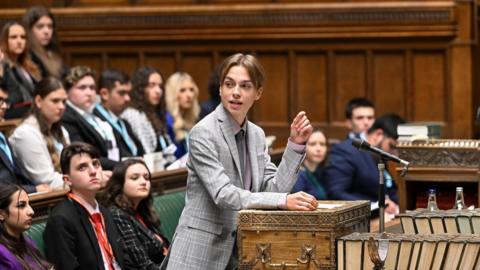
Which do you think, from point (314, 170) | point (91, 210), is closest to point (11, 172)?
point (91, 210)

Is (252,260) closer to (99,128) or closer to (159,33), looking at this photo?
(99,128)

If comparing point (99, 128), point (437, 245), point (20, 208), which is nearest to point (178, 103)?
point (99, 128)

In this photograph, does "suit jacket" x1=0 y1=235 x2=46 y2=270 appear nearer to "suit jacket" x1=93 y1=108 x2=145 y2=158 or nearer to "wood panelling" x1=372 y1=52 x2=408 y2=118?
"suit jacket" x1=93 y1=108 x2=145 y2=158

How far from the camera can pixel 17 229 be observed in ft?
17.6

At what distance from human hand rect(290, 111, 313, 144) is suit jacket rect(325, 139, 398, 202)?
3817 millimetres

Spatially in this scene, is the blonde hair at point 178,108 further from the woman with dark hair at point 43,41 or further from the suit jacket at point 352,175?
the suit jacket at point 352,175

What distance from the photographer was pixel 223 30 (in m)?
11.2

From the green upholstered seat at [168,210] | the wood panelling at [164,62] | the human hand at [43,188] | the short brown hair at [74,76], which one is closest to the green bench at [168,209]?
the green upholstered seat at [168,210]

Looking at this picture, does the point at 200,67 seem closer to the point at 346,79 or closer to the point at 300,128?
the point at 346,79

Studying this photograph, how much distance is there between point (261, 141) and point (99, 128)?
3604 millimetres

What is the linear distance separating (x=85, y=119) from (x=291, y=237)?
4.06m

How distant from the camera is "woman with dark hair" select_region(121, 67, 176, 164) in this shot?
8789mm

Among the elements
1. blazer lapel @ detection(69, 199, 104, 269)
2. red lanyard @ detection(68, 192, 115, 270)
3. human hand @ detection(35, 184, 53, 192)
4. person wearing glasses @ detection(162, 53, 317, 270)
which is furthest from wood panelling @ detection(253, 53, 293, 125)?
person wearing glasses @ detection(162, 53, 317, 270)

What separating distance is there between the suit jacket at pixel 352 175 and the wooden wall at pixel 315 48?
2357 millimetres
